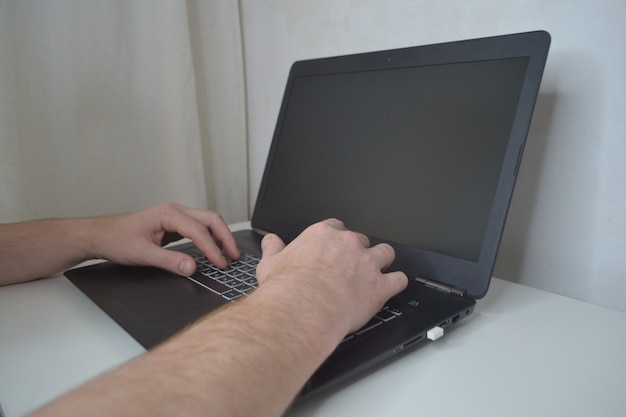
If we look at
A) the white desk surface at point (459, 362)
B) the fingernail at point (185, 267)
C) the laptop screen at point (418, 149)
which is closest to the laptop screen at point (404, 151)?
the laptop screen at point (418, 149)

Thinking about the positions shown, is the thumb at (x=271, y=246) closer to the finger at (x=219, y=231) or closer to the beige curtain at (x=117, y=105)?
the finger at (x=219, y=231)

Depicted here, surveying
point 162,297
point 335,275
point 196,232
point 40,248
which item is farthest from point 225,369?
point 40,248

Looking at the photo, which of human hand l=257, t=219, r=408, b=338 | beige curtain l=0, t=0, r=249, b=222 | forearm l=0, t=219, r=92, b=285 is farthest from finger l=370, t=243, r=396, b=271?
beige curtain l=0, t=0, r=249, b=222

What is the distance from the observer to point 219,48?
1218 mm

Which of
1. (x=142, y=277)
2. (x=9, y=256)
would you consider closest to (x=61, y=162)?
(x=9, y=256)

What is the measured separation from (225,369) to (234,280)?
304 millimetres

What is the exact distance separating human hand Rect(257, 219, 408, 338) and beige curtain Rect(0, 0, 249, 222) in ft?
2.14

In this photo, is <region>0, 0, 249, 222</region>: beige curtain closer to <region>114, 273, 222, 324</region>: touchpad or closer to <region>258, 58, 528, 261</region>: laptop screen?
<region>258, 58, 528, 261</region>: laptop screen

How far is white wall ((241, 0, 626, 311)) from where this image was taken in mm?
622

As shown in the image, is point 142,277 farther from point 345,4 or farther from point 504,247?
point 345,4

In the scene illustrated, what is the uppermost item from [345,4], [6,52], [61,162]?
[345,4]

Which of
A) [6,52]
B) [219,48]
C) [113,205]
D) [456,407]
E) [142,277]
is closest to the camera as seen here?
[456,407]

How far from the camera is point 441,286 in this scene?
586 mm

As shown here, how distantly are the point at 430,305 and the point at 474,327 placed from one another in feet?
0.21
